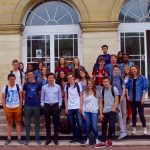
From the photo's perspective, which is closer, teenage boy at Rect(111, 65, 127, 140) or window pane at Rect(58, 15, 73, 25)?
teenage boy at Rect(111, 65, 127, 140)

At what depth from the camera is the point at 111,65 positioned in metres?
10.9

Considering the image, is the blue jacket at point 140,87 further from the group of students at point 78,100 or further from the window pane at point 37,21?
the window pane at point 37,21

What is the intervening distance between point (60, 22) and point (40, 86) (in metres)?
5.74

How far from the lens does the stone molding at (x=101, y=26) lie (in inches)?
580

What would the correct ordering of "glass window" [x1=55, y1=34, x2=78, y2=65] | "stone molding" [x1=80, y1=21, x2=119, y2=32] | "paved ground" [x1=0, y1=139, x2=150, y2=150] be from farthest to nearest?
"glass window" [x1=55, y1=34, x2=78, y2=65], "stone molding" [x1=80, y1=21, x2=119, y2=32], "paved ground" [x1=0, y1=139, x2=150, y2=150]

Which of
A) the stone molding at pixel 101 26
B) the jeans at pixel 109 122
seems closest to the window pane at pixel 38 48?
the stone molding at pixel 101 26

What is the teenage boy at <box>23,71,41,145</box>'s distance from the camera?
33.4ft

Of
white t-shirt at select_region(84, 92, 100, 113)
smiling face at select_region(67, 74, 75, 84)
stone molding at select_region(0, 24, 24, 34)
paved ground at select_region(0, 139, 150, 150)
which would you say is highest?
stone molding at select_region(0, 24, 24, 34)

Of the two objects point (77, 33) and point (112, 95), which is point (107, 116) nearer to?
point (112, 95)

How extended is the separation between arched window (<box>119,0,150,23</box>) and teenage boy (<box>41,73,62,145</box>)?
6196 mm

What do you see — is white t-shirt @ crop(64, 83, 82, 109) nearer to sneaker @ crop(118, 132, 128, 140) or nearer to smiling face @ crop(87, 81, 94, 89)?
smiling face @ crop(87, 81, 94, 89)

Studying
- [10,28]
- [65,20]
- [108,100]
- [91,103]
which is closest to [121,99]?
[108,100]

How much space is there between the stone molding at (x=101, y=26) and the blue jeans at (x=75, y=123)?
538cm

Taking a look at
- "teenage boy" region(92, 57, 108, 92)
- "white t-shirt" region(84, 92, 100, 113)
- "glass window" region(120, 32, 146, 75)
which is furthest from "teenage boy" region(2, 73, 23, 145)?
"glass window" region(120, 32, 146, 75)
